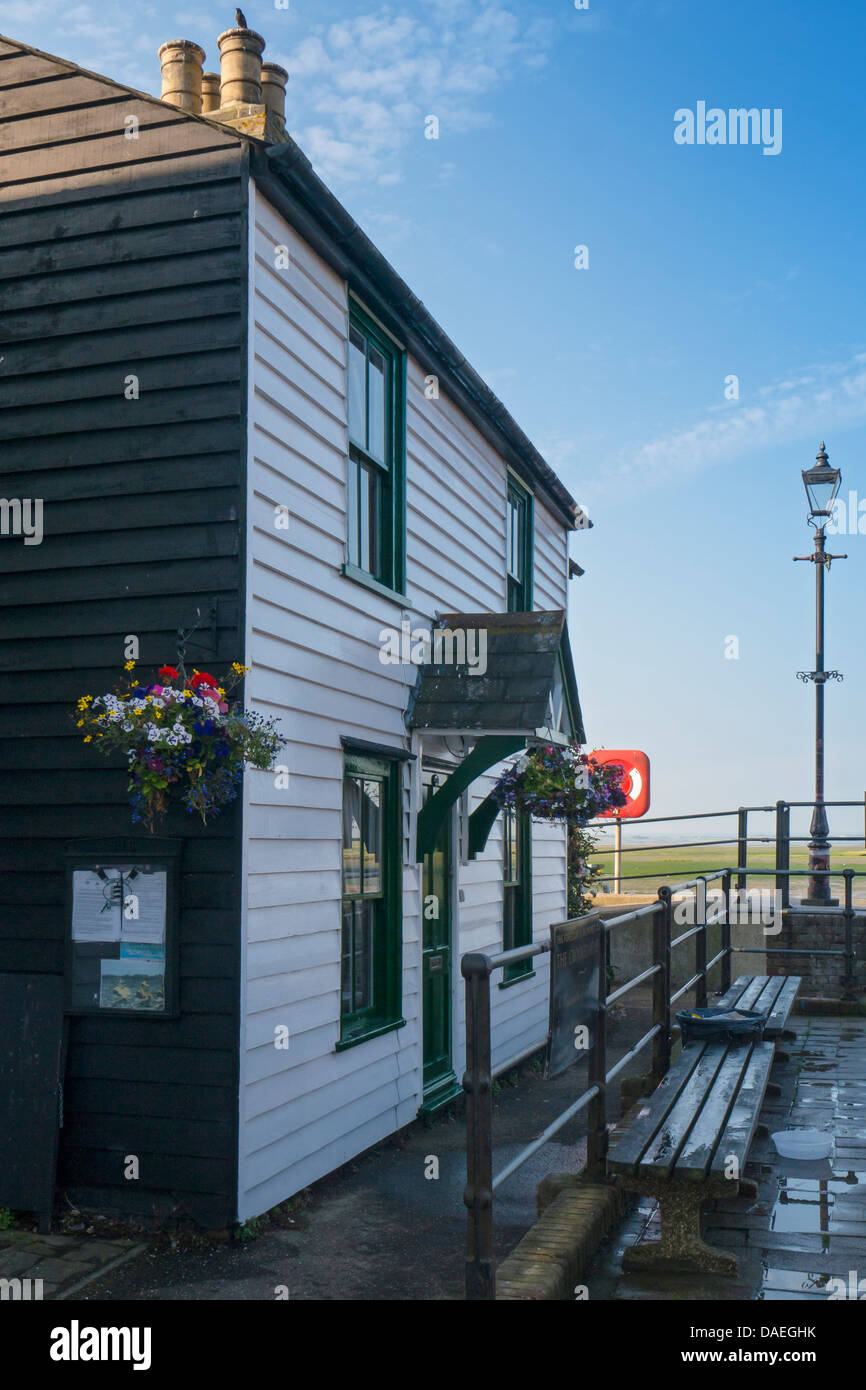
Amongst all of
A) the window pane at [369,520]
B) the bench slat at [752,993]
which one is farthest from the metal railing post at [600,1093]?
the window pane at [369,520]

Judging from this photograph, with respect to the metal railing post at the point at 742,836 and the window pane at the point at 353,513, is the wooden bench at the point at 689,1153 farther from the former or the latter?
the metal railing post at the point at 742,836

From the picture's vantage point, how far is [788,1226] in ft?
18.1

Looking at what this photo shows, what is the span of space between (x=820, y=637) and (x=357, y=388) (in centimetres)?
770

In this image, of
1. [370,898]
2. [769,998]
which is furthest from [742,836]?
[370,898]

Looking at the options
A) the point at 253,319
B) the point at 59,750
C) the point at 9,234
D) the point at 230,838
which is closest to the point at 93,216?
the point at 9,234

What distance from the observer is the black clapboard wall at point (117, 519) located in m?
6.05

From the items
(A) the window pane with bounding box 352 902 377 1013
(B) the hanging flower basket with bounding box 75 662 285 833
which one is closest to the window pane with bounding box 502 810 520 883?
(A) the window pane with bounding box 352 902 377 1013

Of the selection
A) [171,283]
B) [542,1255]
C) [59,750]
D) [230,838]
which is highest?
[171,283]

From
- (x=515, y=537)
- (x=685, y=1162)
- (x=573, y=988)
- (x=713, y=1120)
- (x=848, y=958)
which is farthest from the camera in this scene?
(x=515, y=537)

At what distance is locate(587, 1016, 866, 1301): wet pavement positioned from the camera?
4.79m

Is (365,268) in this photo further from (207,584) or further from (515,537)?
(515,537)

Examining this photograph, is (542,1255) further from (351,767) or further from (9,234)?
(9,234)

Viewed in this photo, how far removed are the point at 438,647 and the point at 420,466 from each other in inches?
52.3
